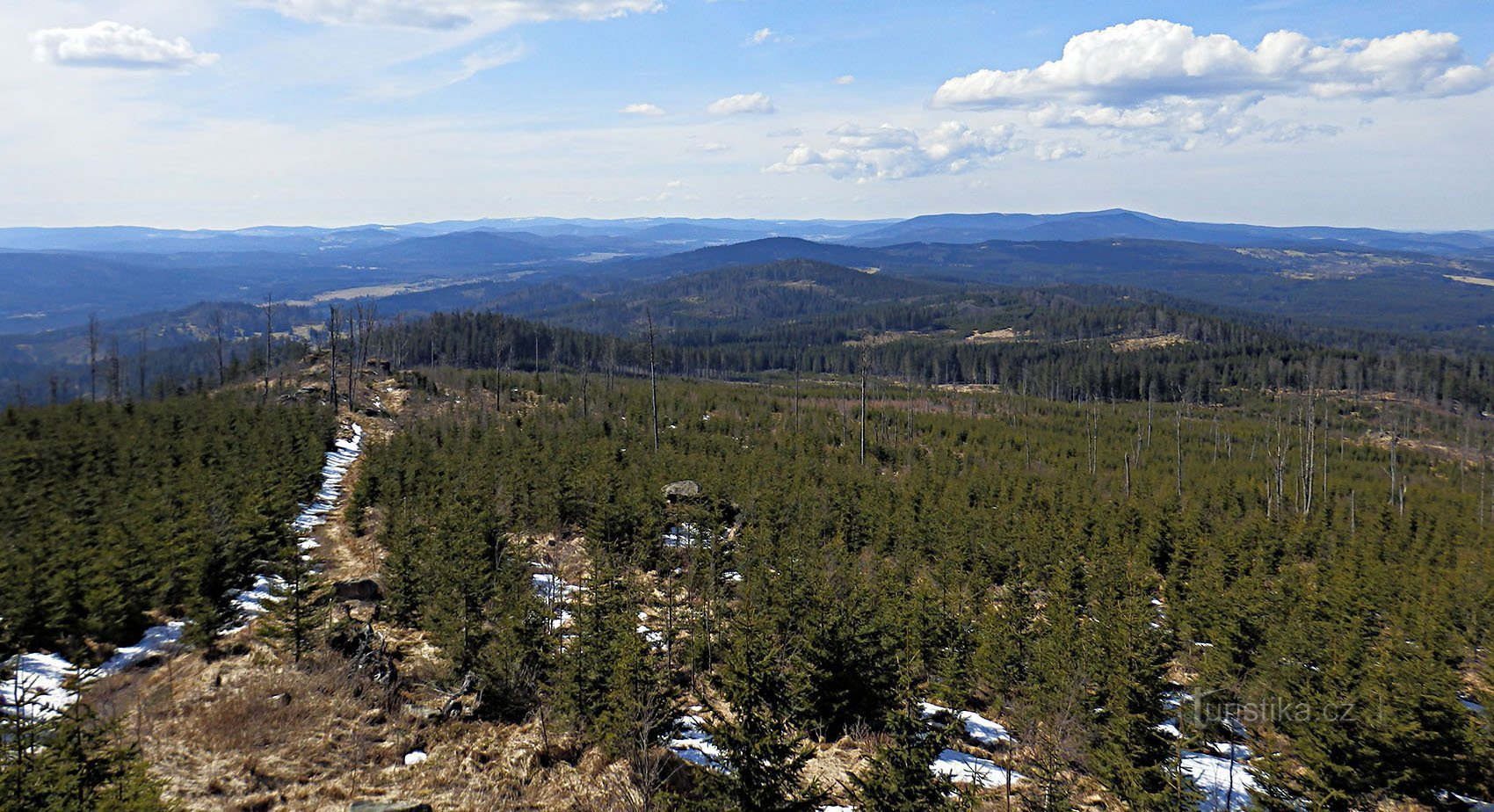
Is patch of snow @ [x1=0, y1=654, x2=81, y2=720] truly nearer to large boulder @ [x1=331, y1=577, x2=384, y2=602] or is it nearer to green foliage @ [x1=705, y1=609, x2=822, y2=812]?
large boulder @ [x1=331, y1=577, x2=384, y2=602]

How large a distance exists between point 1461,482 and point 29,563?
13371 centimetres

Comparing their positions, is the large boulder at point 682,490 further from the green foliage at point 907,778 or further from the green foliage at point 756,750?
the green foliage at point 907,778

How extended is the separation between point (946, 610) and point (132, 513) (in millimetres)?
32984

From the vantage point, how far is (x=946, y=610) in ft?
88.9

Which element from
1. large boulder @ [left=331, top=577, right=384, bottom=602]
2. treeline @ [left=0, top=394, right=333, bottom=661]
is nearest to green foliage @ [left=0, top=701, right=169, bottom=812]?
treeline @ [left=0, top=394, right=333, bottom=661]

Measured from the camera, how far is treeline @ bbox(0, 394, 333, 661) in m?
20.4

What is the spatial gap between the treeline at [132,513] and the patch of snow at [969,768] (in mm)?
19388

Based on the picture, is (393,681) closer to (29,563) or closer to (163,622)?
(163,622)

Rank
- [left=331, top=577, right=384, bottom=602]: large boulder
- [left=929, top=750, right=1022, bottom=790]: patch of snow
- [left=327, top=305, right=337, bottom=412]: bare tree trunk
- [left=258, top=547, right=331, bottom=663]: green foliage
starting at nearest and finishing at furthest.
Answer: [left=929, top=750, right=1022, bottom=790]: patch of snow, [left=258, top=547, right=331, bottom=663]: green foliage, [left=331, top=577, right=384, bottom=602]: large boulder, [left=327, top=305, right=337, bottom=412]: bare tree trunk

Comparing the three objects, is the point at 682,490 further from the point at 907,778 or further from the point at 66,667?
the point at 907,778

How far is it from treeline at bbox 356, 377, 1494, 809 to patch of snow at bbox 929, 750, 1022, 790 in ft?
3.61

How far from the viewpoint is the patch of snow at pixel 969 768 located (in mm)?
17781

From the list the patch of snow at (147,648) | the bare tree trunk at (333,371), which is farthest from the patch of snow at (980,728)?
the bare tree trunk at (333,371)

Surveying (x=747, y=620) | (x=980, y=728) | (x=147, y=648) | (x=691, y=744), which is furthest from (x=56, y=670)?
(x=980, y=728)
